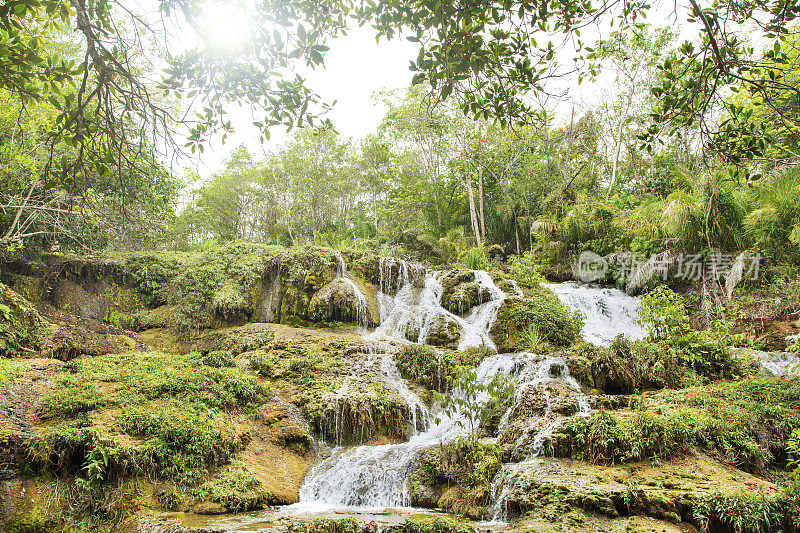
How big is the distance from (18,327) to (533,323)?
Answer: 456 inches

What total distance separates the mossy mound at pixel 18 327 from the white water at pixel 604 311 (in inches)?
520

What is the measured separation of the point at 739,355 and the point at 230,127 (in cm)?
1071

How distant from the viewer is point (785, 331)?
9.48 meters

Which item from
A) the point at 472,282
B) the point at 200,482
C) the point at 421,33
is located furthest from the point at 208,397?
the point at 472,282

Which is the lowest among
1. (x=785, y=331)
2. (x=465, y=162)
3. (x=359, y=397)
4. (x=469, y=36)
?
(x=359, y=397)

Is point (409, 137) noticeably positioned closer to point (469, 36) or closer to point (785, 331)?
point (785, 331)

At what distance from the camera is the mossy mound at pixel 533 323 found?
10289 mm

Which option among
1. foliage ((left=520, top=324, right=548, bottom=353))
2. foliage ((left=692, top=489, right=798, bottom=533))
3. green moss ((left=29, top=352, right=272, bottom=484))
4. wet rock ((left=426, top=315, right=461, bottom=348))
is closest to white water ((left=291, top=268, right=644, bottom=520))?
wet rock ((left=426, top=315, right=461, bottom=348))

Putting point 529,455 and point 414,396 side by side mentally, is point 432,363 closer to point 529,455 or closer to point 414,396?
point 414,396

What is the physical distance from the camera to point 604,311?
504 inches

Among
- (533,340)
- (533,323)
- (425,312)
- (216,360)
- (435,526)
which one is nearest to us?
(435,526)

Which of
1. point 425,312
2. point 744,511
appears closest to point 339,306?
point 425,312

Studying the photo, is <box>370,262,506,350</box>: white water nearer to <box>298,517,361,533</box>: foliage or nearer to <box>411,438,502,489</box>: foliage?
<box>411,438,502,489</box>: foliage

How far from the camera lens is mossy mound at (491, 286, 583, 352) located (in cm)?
1029
